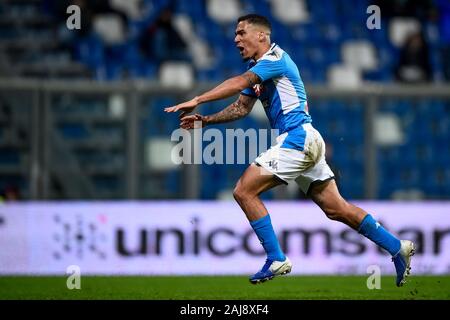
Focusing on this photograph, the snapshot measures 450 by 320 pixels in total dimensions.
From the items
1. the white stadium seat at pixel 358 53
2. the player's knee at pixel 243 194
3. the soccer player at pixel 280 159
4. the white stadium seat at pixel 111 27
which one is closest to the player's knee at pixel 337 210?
the soccer player at pixel 280 159

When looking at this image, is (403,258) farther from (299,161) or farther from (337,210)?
(299,161)

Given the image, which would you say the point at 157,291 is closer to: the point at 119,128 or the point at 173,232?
the point at 173,232

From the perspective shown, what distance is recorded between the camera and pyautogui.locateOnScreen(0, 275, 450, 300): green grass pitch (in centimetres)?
1003

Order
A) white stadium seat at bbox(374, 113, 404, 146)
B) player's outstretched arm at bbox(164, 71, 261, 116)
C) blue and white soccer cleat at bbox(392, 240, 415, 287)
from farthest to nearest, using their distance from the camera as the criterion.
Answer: white stadium seat at bbox(374, 113, 404, 146)
blue and white soccer cleat at bbox(392, 240, 415, 287)
player's outstretched arm at bbox(164, 71, 261, 116)

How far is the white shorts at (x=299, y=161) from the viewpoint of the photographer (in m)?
9.12

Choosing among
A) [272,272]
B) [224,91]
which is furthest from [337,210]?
[224,91]

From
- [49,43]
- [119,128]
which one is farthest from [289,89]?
[49,43]

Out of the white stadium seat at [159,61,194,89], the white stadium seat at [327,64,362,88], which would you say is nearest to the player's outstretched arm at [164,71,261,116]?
the white stadium seat at [159,61,194,89]

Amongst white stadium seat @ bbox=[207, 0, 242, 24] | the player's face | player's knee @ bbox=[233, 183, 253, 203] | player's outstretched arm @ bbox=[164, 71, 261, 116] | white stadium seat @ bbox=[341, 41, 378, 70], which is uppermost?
white stadium seat @ bbox=[207, 0, 242, 24]

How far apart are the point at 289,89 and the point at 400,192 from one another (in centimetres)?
647

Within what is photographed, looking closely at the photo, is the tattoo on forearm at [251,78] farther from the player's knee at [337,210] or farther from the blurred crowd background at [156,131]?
the blurred crowd background at [156,131]

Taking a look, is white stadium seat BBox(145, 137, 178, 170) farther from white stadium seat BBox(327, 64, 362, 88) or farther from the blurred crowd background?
white stadium seat BBox(327, 64, 362, 88)

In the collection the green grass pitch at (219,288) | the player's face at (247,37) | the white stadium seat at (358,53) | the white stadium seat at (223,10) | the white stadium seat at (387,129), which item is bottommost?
the green grass pitch at (219,288)

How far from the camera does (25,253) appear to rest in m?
13.9
